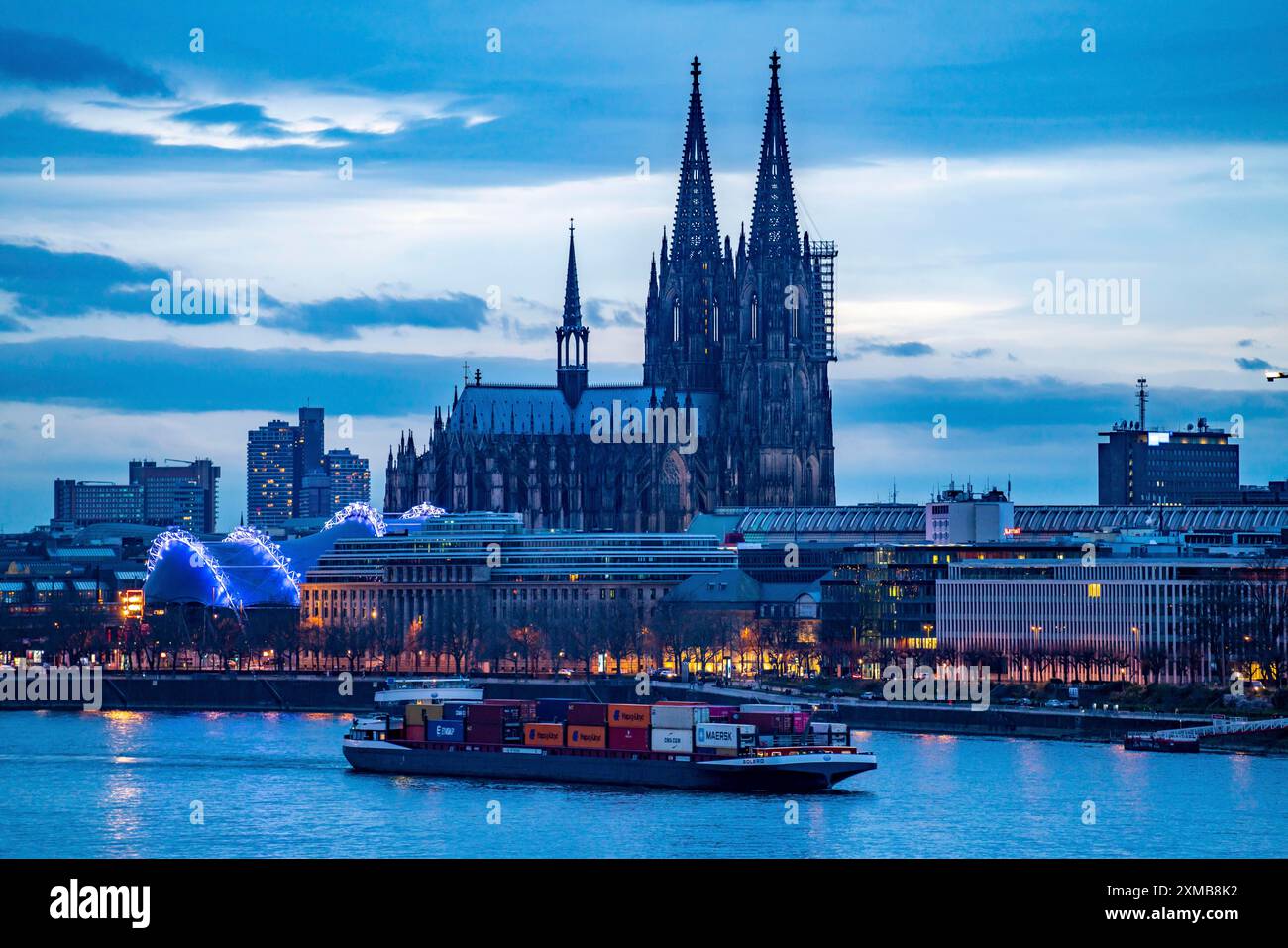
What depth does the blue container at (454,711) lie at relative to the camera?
85562 mm

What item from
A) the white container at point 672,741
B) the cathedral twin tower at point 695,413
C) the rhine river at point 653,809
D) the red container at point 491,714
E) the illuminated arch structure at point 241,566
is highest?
the cathedral twin tower at point 695,413

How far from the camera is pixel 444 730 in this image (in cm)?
8500

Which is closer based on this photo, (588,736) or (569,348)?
(588,736)

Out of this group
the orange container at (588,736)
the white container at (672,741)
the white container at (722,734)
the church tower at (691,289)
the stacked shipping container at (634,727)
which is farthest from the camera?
the church tower at (691,289)

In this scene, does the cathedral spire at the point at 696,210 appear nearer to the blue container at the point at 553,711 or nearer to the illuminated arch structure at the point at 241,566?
the illuminated arch structure at the point at 241,566

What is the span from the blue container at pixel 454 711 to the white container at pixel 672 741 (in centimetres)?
826

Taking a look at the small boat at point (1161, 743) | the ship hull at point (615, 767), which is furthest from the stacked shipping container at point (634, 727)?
the small boat at point (1161, 743)

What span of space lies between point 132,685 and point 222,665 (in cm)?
1435

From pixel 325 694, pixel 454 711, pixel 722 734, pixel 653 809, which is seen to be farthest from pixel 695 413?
pixel 653 809

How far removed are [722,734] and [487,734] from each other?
28.8ft

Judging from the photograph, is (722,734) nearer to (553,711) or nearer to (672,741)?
(672,741)

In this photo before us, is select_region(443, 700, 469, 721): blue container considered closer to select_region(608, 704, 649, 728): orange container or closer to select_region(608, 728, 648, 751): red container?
select_region(608, 704, 649, 728): orange container

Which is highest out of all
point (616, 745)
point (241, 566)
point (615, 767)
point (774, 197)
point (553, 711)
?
point (774, 197)
